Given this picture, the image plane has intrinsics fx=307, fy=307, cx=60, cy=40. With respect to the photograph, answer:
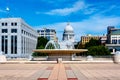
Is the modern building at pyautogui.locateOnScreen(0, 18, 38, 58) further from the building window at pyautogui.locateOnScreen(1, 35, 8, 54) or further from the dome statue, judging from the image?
the dome statue

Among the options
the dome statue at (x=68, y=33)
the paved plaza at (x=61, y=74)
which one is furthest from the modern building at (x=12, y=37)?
the paved plaza at (x=61, y=74)

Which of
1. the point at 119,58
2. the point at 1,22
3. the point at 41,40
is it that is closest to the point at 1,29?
the point at 1,22

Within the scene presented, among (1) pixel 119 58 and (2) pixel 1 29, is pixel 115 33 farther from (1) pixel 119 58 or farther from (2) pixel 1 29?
(1) pixel 119 58

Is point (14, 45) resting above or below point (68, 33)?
below

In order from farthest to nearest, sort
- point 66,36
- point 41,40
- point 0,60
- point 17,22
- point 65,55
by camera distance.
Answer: point 66,36 → point 41,40 → point 17,22 → point 65,55 → point 0,60

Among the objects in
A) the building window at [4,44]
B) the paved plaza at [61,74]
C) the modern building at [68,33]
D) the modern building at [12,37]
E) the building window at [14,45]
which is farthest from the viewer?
the modern building at [68,33]

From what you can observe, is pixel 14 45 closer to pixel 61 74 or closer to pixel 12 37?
pixel 12 37

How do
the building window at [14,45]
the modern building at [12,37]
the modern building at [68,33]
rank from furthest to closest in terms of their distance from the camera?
the modern building at [68,33]
the building window at [14,45]
the modern building at [12,37]

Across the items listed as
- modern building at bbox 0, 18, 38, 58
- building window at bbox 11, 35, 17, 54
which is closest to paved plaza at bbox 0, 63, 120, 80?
modern building at bbox 0, 18, 38, 58

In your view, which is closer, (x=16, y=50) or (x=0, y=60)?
(x=0, y=60)

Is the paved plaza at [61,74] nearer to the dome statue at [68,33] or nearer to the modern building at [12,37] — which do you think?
the modern building at [12,37]

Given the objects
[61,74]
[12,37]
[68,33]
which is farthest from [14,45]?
[61,74]

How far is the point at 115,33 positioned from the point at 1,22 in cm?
7304

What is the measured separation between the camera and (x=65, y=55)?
6391 centimetres
